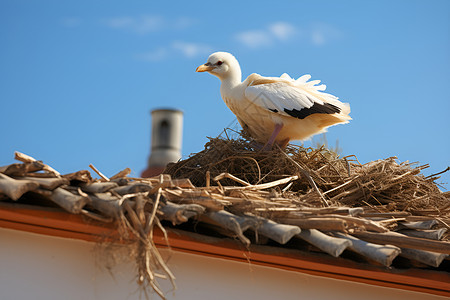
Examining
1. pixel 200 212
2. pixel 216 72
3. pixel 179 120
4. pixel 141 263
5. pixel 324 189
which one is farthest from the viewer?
pixel 179 120

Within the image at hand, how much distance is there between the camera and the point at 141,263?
3.02 m

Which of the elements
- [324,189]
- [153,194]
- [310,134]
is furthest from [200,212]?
[310,134]

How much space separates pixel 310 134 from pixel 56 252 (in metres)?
3.23

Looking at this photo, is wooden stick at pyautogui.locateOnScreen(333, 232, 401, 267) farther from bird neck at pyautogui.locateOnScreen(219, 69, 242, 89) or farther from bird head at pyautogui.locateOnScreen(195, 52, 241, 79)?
bird head at pyautogui.locateOnScreen(195, 52, 241, 79)

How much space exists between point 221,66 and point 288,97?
2.93ft

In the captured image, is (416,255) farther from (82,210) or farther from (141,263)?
(82,210)

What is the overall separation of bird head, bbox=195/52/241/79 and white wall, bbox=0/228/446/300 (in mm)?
2810

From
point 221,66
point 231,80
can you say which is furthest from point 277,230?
point 221,66

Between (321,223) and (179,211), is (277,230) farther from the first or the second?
(179,211)

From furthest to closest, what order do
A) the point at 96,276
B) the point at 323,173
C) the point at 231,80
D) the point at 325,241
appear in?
the point at 231,80, the point at 323,173, the point at 96,276, the point at 325,241

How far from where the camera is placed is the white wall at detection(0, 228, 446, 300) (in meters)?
3.48

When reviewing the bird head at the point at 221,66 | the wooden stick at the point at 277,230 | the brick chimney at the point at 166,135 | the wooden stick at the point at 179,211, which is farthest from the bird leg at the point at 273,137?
the brick chimney at the point at 166,135

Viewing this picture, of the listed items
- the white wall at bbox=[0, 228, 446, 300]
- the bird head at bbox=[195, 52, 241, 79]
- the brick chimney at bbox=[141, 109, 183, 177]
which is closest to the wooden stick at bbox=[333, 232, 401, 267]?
the white wall at bbox=[0, 228, 446, 300]

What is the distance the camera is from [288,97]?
5727 millimetres
